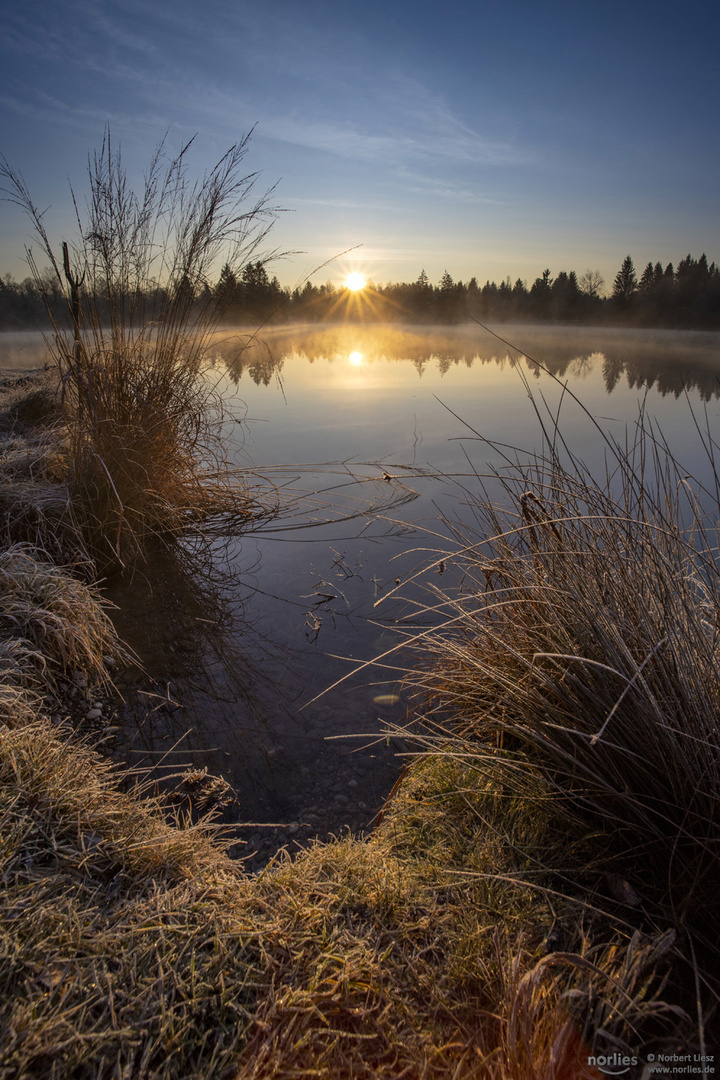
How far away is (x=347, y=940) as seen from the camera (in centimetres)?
93

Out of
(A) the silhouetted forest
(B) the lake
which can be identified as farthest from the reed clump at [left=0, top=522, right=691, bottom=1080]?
(A) the silhouetted forest

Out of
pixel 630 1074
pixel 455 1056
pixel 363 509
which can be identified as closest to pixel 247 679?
pixel 455 1056

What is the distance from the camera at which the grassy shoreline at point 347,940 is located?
75 centimetres

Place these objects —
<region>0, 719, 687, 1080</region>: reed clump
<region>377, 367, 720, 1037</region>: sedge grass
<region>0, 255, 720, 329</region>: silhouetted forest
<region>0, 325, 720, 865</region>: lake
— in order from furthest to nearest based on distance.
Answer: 1. <region>0, 255, 720, 329</region>: silhouetted forest
2. <region>0, 325, 720, 865</region>: lake
3. <region>377, 367, 720, 1037</region>: sedge grass
4. <region>0, 719, 687, 1080</region>: reed clump

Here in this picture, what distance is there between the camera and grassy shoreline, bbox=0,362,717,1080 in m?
0.75

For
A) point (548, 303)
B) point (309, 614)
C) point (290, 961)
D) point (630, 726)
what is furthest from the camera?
point (548, 303)

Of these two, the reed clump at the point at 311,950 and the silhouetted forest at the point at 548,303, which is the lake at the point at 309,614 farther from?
the silhouetted forest at the point at 548,303

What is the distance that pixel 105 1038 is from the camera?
741 millimetres

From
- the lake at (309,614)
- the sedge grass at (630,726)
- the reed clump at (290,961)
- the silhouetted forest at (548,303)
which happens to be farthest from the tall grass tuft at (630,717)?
the silhouetted forest at (548,303)

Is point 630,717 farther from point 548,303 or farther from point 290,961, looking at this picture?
point 548,303

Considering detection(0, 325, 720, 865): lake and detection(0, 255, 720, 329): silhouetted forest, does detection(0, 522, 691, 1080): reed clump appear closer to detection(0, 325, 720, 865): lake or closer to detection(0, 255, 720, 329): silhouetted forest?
detection(0, 325, 720, 865): lake

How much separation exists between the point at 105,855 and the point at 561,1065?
2.86 feet

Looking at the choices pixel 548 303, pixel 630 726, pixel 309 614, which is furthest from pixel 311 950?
pixel 548 303

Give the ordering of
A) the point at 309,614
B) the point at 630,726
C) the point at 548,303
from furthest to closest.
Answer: the point at 548,303, the point at 309,614, the point at 630,726
